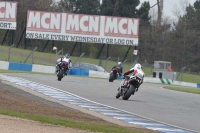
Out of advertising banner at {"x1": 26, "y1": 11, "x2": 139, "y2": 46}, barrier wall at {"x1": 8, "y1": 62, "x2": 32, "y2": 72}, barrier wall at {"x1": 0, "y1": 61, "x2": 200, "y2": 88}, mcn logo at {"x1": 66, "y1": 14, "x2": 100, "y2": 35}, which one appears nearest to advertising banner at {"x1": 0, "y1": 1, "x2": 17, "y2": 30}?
advertising banner at {"x1": 26, "y1": 11, "x2": 139, "y2": 46}

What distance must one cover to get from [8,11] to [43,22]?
3466mm

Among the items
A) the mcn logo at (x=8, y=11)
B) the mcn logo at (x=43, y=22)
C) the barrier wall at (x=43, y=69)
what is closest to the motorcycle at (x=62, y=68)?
the barrier wall at (x=43, y=69)

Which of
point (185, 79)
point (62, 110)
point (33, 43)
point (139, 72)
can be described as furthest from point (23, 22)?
point (62, 110)

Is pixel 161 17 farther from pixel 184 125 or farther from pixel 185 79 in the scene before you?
pixel 184 125

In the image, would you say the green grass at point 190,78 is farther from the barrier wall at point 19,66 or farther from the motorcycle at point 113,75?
the motorcycle at point 113,75

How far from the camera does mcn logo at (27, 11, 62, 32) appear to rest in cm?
5556

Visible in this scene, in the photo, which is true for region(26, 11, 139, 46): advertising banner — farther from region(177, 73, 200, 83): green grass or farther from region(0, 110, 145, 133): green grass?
region(0, 110, 145, 133): green grass

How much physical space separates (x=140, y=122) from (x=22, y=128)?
4.79m

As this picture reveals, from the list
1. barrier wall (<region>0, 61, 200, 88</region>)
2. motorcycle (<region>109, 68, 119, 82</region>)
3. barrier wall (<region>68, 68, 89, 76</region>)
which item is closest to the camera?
motorcycle (<region>109, 68, 119, 82</region>)

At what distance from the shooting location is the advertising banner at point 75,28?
5562 centimetres

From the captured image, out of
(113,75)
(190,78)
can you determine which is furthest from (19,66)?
(190,78)

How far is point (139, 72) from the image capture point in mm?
20844

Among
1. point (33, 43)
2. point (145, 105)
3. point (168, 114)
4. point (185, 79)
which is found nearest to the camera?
point (168, 114)

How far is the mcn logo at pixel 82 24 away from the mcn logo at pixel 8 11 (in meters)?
5.11
